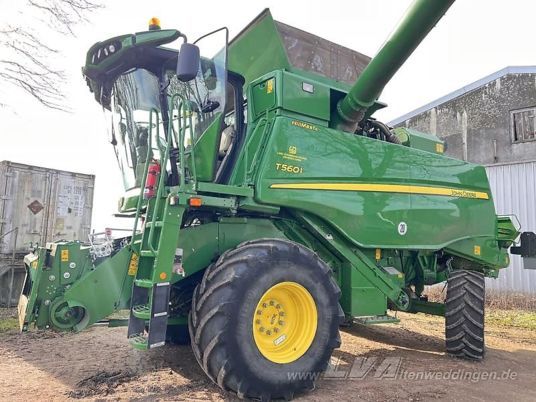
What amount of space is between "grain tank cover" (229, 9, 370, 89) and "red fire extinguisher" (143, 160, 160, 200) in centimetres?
150

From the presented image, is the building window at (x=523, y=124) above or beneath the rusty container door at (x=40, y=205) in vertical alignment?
above

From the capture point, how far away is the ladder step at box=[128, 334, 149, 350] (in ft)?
12.1

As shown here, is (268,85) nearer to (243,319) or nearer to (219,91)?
(219,91)

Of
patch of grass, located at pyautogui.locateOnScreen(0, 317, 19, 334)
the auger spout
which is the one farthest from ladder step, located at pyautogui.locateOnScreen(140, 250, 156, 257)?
patch of grass, located at pyautogui.locateOnScreen(0, 317, 19, 334)

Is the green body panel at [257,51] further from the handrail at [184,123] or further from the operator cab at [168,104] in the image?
the handrail at [184,123]

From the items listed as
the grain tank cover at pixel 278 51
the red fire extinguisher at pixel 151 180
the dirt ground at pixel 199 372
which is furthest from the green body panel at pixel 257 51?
the dirt ground at pixel 199 372

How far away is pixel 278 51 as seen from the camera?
5066mm

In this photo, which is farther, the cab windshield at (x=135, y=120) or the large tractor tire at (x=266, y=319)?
the cab windshield at (x=135, y=120)

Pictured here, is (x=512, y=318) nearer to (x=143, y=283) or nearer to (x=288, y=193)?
(x=288, y=193)

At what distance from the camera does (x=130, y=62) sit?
181 inches

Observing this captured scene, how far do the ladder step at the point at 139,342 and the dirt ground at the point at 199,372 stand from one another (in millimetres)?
449

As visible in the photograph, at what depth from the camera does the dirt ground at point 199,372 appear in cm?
A: 409

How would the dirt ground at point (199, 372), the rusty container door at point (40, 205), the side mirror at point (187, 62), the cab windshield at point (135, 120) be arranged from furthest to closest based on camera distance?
the rusty container door at point (40, 205) < the cab windshield at point (135, 120) < the dirt ground at point (199, 372) < the side mirror at point (187, 62)

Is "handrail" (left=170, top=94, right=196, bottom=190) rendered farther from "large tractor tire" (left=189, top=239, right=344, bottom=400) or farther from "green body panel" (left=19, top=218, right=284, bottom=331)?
"large tractor tire" (left=189, top=239, right=344, bottom=400)
